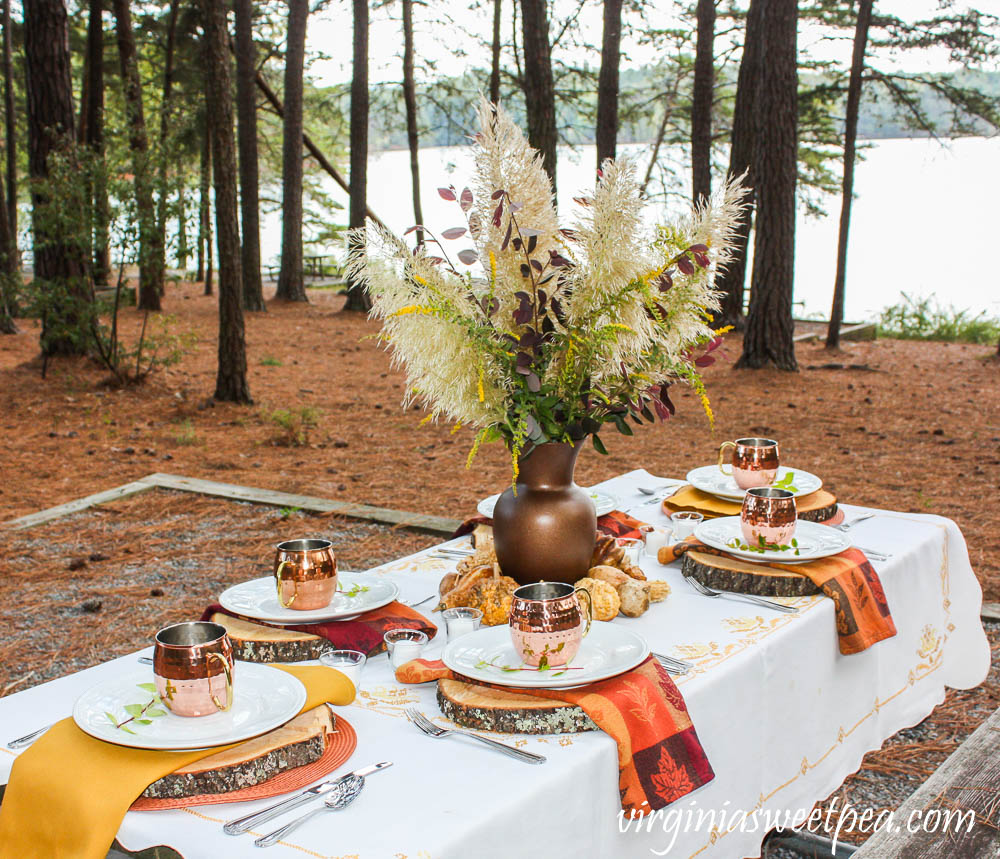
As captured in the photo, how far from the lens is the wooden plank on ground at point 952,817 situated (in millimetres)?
1676

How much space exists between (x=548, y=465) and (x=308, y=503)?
12.5 feet

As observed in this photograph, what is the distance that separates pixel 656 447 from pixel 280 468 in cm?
294

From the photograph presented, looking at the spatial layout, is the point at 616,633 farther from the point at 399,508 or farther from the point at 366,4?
the point at 366,4

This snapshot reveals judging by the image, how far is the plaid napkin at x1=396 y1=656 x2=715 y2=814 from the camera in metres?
1.51

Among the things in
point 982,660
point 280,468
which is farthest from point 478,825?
point 280,468

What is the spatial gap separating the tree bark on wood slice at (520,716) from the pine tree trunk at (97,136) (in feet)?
27.7

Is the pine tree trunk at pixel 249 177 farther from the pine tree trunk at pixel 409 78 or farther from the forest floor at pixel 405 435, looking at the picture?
the forest floor at pixel 405 435

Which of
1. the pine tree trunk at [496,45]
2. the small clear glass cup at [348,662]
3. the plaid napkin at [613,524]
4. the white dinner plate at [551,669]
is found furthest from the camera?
the pine tree trunk at [496,45]

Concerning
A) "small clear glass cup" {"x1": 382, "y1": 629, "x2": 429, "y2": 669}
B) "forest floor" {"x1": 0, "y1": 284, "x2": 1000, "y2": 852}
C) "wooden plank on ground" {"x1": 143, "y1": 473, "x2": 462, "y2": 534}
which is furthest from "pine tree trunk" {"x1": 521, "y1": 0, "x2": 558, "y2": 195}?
"small clear glass cup" {"x1": 382, "y1": 629, "x2": 429, "y2": 669}

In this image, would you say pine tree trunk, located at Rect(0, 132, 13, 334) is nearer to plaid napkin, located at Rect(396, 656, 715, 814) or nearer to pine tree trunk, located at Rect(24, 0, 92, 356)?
pine tree trunk, located at Rect(24, 0, 92, 356)

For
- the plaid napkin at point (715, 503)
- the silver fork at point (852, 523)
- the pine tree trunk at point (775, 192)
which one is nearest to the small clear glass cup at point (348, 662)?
the plaid napkin at point (715, 503)

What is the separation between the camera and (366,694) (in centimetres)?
172

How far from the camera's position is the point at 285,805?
1.30 metres

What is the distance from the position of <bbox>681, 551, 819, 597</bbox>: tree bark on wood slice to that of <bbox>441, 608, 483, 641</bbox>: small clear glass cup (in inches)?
25.4
